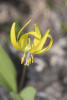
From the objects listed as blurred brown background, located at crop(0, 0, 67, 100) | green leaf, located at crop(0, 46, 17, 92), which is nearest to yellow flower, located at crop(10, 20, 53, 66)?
green leaf, located at crop(0, 46, 17, 92)

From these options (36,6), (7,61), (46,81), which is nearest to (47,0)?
(36,6)

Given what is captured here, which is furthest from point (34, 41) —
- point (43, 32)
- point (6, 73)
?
point (43, 32)

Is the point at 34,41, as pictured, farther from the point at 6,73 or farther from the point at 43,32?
the point at 43,32

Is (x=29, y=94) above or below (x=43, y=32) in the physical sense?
below

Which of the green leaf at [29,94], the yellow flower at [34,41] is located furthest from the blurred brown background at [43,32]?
the yellow flower at [34,41]

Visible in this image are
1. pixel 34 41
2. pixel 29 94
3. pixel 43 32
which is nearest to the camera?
pixel 34 41
